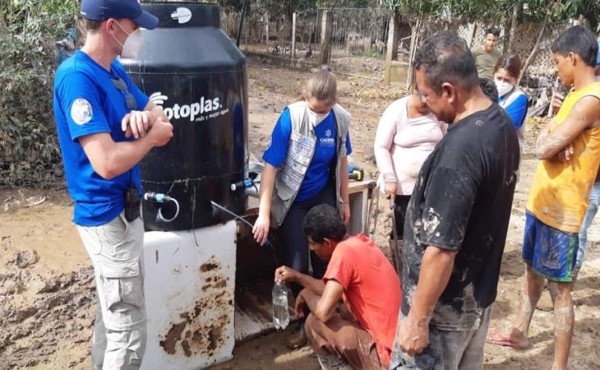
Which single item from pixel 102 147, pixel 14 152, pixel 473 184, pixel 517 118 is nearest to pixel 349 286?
pixel 473 184

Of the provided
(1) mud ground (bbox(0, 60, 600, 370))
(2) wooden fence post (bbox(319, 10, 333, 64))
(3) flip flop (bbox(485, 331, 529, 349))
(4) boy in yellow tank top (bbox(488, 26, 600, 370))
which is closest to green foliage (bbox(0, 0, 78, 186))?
(1) mud ground (bbox(0, 60, 600, 370))

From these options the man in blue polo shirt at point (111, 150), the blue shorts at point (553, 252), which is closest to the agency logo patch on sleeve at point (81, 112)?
the man in blue polo shirt at point (111, 150)

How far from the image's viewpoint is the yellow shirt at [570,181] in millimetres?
2883

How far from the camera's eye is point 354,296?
9.36 ft

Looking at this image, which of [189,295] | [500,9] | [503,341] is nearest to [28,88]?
[189,295]

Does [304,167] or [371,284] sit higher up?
[304,167]

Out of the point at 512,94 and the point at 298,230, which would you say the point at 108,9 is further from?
the point at 512,94

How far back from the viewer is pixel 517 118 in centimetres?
393

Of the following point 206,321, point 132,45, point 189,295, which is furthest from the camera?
point 206,321

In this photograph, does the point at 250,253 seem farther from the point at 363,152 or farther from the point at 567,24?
the point at 567,24

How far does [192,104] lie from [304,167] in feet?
2.61

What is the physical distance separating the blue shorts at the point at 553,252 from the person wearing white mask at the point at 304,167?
1132 millimetres

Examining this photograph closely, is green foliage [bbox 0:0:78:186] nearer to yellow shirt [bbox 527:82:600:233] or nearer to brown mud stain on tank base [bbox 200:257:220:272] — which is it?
brown mud stain on tank base [bbox 200:257:220:272]

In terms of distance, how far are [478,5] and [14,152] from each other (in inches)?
371
